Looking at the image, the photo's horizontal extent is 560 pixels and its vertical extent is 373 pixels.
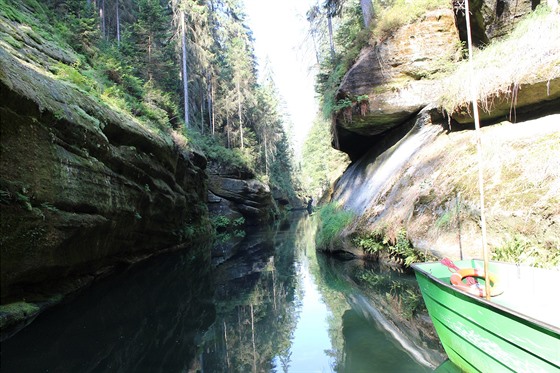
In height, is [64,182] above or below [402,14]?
below

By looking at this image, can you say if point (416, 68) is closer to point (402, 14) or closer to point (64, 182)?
point (402, 14)

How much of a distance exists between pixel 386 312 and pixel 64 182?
7054mm

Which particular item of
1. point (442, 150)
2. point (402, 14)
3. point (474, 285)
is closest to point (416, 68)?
point (402, 14)

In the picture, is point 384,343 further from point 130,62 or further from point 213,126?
point 213,126

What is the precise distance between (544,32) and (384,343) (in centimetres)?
Result: 763

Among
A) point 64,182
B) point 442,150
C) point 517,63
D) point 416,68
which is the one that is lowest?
point 64,182

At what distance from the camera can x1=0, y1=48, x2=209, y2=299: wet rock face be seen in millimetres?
5832

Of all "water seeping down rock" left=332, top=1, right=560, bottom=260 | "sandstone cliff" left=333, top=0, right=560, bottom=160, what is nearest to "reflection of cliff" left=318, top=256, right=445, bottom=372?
"water seeping down rock" left=332, top=1, right=560, bottom=260

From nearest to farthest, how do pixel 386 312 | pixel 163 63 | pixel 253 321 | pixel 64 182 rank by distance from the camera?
pixel 386 312 < pixel 253 321 < pixel 64 182 < pixel 163 63

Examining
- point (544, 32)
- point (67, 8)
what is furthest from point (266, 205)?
point (544, 32)

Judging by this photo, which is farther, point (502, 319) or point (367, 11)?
point (367, 11)

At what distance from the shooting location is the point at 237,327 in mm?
6172

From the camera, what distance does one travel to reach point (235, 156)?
2891 cm

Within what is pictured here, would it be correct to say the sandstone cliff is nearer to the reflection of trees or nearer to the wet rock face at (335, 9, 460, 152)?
the wet rock face at (335, 9, 460, 152)
